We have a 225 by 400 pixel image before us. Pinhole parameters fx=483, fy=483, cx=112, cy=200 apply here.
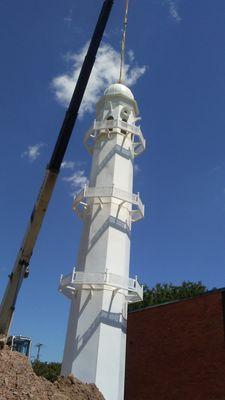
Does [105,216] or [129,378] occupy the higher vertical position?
[105,216]

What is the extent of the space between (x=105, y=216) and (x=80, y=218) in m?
2.74

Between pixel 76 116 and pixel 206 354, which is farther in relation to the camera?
pixel 206 354

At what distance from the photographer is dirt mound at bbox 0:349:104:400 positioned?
12.2m

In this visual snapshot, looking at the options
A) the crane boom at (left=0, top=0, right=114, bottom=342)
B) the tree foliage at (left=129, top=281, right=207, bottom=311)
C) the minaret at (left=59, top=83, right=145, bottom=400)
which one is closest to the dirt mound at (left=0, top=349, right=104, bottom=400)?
the crane boom at (left=0, top=0, right=114, bottom=342)

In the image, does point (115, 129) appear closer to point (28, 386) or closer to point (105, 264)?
point (105, 264)

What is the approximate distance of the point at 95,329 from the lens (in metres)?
30.0

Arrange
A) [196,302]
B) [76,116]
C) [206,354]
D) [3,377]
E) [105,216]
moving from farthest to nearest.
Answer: [105,216] → [196,302] → [206,354] → [76,116] → [3,377]

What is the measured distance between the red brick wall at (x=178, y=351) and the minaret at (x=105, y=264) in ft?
8.52

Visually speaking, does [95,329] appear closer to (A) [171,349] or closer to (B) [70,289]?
(B) [70,289]

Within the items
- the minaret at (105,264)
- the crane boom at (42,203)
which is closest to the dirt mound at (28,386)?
the crane boom at (42,203)

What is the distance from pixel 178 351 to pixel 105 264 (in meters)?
7.18

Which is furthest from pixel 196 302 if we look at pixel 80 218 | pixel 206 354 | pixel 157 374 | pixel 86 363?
pixel 80 218

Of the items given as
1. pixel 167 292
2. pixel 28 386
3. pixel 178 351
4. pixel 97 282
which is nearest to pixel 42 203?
pixel 28 386

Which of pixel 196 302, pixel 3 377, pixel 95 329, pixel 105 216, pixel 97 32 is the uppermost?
pixel 105 216
